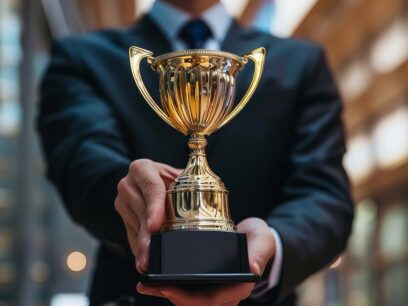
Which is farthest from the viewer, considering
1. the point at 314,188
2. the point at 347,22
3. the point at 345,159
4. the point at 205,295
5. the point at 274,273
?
the point at 347,22

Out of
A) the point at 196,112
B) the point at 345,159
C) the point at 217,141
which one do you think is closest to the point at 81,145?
the point at 217,141

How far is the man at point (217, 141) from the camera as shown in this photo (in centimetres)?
93

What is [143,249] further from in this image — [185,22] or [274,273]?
[185,22]

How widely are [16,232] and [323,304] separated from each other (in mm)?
7266

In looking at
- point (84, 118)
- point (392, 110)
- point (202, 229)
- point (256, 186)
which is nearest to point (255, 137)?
point (256, 186)

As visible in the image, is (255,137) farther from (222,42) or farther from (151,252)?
(151,252)

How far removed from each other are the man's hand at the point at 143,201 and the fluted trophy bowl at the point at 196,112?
2 centimetres

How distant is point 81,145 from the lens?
0.98 meters

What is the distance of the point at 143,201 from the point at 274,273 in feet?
0.73

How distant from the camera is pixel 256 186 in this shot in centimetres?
104

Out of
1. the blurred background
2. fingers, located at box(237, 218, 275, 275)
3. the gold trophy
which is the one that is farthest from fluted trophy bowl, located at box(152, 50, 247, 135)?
the blurred background

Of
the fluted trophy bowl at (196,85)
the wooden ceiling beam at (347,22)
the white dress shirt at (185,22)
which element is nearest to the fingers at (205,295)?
the fluted trophy bowl at (196,85)

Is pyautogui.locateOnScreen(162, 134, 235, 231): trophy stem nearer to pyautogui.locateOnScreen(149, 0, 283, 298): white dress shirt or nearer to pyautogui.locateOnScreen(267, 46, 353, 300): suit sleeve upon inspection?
pyautogui.locateOnScreen(267, 46, 353, 300): suit sleeve

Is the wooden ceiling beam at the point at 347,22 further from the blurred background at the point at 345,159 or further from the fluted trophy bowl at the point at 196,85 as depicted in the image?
the fluted trophy bowl at the point at 196,85
